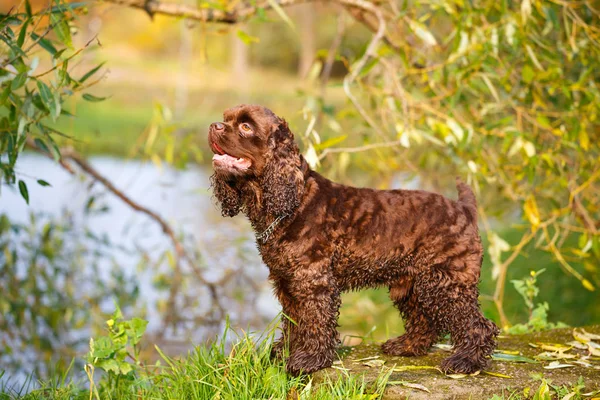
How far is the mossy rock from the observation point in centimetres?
345

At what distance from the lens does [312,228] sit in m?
3.57

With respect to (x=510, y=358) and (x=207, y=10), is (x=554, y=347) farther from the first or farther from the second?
(x=207, y=10)

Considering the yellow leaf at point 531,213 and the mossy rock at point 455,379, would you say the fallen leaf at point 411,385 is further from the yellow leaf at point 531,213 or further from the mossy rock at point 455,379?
the yellow leaf at point 531,213

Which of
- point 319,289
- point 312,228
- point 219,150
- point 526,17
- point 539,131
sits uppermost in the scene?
point 526,17

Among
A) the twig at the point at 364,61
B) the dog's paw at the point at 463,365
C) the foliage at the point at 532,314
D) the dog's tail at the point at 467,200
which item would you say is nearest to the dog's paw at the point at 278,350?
the dog's paw at the point at 463,365

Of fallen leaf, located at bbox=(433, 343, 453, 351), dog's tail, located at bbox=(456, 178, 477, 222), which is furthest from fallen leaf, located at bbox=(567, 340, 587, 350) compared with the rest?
dog's tail, located at bbox=(456, 178, 477, 222)

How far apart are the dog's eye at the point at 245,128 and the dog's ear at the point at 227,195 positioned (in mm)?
319

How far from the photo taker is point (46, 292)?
716cm

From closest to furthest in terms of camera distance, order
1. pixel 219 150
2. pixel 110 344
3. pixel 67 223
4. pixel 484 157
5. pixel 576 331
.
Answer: pixel 219 150 < pixel 110 344 < pixel 576 331 < pixel 484 157 < pixel 67 223

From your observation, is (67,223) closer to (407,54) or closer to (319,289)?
(407,54)

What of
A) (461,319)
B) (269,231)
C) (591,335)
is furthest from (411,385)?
(591,335)

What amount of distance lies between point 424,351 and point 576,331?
3.80 ft

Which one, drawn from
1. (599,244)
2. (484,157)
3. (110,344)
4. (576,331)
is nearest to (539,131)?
(484,157)

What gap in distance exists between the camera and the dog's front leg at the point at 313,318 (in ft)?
11.6
